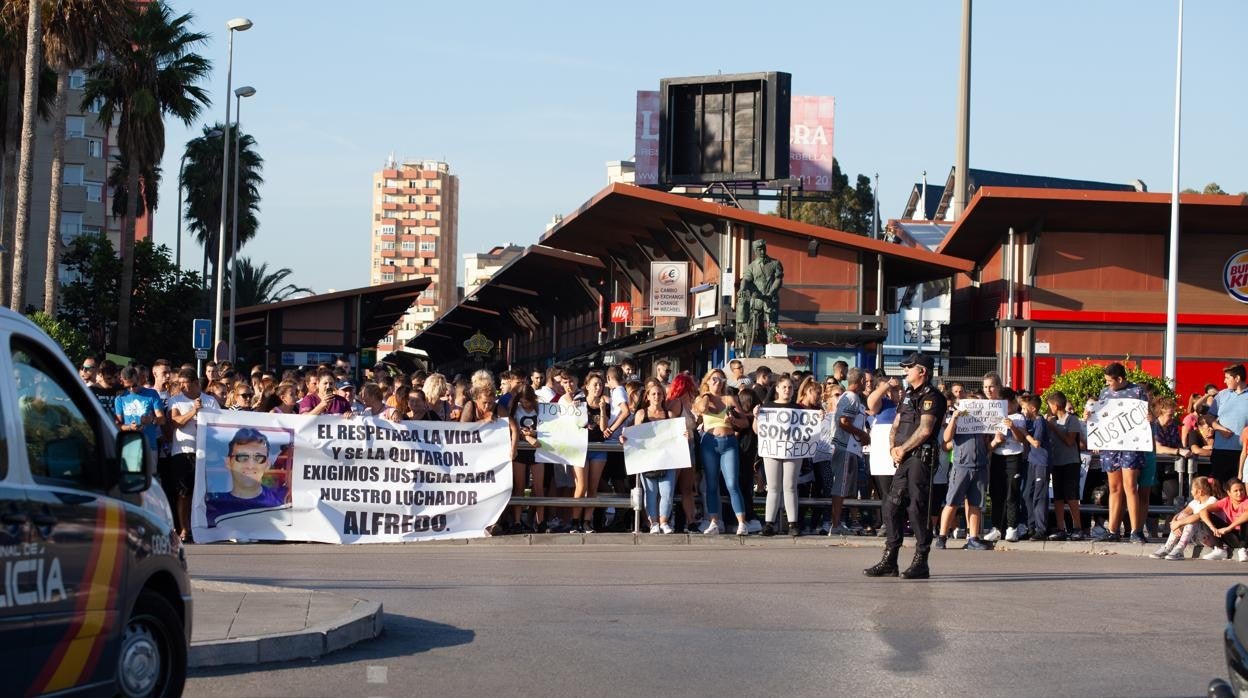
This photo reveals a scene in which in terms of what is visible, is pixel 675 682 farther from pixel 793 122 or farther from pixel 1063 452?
pixel 793 122

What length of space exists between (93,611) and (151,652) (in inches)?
27.5

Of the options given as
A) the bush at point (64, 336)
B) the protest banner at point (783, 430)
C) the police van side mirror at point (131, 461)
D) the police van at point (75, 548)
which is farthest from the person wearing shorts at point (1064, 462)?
the bush at point (64, 336)

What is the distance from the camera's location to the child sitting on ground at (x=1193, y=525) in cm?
1644

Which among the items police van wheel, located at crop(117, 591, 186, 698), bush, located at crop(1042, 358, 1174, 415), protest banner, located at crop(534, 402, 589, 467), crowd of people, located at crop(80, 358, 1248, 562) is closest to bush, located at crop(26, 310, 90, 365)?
crowd of people, located at crop(80, 358, 1248, 562)

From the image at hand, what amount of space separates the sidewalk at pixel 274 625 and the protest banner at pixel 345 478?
546 cm

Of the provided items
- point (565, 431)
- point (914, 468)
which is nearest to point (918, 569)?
point (914, 468)

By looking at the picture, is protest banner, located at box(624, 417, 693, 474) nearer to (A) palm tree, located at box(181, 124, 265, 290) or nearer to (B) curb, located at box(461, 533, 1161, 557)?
(B) curb, located at box(461, 533, 1161, 557)

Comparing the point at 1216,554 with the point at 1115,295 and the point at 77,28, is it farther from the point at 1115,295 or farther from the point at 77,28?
the point at 77,28

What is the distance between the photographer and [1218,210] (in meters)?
36.0

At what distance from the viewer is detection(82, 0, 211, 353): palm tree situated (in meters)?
47.9

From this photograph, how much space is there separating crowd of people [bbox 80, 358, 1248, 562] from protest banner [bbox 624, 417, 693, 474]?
134 mm

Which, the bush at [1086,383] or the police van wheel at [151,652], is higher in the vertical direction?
the bush at [1086,383]

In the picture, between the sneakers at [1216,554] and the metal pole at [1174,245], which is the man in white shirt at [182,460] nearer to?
the sneakers at [1216,554]

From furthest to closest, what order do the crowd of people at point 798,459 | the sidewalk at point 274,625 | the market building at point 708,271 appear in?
the market building at point 708,271 < the crowd of people at point 798,459 < the sidewalk at point 274,625
